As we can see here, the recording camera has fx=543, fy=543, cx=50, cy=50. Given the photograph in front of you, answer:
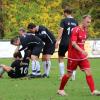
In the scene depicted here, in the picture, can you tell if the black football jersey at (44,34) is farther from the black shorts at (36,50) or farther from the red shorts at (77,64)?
the red shorts at (77,64)

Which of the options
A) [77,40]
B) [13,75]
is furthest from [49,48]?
[77,40]

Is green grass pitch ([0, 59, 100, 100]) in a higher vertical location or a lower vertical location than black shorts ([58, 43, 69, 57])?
lower

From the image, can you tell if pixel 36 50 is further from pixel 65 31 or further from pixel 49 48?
pixel 65 31

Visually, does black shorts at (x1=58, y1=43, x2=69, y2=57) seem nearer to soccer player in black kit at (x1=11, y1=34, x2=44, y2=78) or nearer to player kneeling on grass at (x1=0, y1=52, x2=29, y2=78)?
soccer player in black kit at (x1=11, y1=34, x2=44, y2=78)

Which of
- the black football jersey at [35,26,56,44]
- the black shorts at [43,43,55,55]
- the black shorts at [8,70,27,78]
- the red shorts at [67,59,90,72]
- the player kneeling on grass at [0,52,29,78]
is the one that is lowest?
the black shorts at [8,70,27,78]

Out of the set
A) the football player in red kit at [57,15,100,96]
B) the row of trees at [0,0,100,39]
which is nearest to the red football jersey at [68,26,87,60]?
the football player in red kit at [57,15,100,96]

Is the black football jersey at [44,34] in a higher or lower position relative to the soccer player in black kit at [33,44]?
higher

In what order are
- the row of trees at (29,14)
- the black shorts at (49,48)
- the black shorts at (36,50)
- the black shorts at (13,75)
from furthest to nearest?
the row of trees at (29,14) → the black shorts at (49,48) → the black shorts at (36,50) → the black shorts at (13,75)

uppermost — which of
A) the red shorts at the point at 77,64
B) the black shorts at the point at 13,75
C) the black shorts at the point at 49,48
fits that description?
the red shorts at the point at 77,64

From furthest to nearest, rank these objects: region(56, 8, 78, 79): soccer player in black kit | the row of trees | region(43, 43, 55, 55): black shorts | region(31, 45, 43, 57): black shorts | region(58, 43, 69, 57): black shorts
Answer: the row of trees → region(43, 43, 55, 55): black shorts → region(31, 45, 43, 57): black shorts → region(58, 43, 69, 57): black shorts → region(56, 8, 78, 79): soccer player in black kit

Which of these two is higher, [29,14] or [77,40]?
[77,40]

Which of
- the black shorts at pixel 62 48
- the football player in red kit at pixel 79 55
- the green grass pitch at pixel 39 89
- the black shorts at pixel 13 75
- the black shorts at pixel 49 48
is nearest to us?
the green grass pitch at pixel 39 89

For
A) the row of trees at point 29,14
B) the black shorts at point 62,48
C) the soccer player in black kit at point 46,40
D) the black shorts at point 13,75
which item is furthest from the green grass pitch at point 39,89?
the row of trees at point 29,14

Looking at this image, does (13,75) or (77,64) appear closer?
(77,64)
